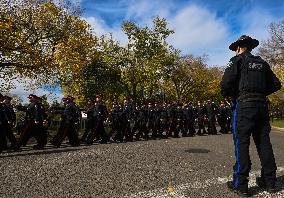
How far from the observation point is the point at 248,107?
5.17 metres

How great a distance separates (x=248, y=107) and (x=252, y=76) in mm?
454

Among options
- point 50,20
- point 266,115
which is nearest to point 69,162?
point 266,115

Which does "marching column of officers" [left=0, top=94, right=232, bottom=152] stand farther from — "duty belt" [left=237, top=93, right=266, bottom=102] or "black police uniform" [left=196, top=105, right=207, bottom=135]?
"duty belt" [left=237, top=93, right=266, bottom=102]

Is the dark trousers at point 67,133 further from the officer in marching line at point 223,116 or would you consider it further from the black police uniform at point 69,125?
the officer in marching line at point 223,116

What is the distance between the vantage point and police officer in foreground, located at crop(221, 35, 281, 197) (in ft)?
16.8

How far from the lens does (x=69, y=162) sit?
788 centimetres

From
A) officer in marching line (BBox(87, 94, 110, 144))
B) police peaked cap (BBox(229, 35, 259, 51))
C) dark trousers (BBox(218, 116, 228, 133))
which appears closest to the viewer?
police peaked cap (BBox(229, 35, 259, 51))

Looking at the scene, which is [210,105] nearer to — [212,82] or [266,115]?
[266,115]

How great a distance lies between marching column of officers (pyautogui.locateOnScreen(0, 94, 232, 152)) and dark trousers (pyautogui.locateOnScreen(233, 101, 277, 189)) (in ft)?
29.0

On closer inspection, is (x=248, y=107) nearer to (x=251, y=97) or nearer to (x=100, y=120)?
(x=251, y=97)

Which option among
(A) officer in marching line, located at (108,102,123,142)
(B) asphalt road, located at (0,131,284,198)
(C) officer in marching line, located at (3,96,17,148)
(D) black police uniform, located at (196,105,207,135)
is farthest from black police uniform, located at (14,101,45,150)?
(D) black police uniform, located at (196,105,207,135)

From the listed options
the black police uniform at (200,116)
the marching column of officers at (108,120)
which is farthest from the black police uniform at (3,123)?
the black police uniform at (200,116)

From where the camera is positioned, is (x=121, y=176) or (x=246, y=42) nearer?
(x=246, y=42)

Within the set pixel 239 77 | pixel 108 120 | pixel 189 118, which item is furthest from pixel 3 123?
pixel 189 118
